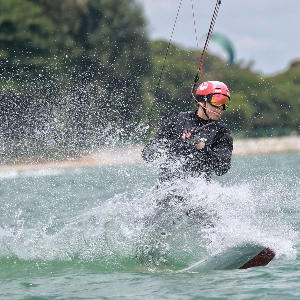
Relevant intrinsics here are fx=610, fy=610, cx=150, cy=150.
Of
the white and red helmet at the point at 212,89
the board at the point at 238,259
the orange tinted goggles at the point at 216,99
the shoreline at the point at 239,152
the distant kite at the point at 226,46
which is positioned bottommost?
the board at the point at 238,259

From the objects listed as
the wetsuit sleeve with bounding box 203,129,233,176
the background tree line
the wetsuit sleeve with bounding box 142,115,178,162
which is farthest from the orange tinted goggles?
the background tree line

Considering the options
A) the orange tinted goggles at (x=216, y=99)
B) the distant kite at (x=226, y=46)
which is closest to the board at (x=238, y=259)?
the orange tinted goggles at (x=216, y=99)

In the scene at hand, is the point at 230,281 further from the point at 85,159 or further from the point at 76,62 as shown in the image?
the point at 76,62

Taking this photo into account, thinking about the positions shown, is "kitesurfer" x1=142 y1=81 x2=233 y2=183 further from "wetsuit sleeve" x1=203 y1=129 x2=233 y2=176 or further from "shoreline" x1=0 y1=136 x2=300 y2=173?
"shoreline" x1=0 y1=136 x2=300 y2=173

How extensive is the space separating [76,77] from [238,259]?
39849 millimetres

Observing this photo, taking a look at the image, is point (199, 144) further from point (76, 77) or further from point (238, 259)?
Answer: point (76, 77)

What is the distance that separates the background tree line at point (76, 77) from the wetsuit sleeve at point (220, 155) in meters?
22.0

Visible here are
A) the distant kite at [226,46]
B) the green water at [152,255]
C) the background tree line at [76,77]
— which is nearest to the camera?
the green water at [152,255]

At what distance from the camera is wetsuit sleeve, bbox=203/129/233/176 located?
6691mm

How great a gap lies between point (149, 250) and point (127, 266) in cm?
34

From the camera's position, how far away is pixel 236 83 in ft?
255

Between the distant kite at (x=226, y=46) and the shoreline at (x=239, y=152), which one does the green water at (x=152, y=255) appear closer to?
the shoreline at (x=239, y=152)

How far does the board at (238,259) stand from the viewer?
6.77 meters

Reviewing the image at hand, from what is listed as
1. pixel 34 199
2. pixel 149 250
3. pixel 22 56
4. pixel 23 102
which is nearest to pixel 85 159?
pixel 23 102
